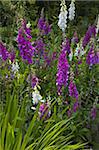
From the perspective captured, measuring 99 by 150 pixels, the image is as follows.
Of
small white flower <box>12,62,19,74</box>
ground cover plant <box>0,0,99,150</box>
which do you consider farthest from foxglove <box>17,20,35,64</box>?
small white flower <box>12,62,19,74</box>

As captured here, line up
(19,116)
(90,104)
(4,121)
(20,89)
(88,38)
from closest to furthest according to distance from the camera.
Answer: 1. (4,121)
2. (19,116)
3. (20,89)
4. (90,104)
5. (88,38)

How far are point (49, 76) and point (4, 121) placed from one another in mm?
932

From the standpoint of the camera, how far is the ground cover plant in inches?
115

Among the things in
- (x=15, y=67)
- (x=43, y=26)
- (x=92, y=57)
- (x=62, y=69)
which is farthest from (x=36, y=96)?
(x=43, y=26)

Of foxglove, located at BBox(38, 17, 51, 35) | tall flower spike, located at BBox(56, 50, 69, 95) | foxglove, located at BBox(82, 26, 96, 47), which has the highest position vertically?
foxglove, located at BBox(38, 17, 51, 35)

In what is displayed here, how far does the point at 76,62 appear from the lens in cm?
376

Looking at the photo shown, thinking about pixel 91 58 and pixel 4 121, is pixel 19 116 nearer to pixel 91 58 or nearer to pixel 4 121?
pixel 4 121

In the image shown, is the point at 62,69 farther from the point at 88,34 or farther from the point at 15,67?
the point at 88,34

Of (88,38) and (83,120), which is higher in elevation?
(88,38)

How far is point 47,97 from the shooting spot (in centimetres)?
326

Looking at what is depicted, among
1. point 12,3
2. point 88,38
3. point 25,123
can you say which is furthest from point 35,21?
point 25,123

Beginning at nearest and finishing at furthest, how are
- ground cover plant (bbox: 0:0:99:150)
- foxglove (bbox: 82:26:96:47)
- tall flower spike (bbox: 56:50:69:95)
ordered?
ground cover plant (bbox: 0:0:99:150) → tall flower spike (bbox: 56:50:69:95) → foxglove (bbox: 82:26:96:47)

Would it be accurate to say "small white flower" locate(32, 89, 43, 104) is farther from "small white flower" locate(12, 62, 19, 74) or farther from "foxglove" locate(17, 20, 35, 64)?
"small white flower" locate(12, 62, 19, 74)

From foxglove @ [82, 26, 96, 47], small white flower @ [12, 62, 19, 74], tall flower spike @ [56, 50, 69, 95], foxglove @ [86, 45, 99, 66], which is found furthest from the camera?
foxglove @ [82, 26, 96, 47]
